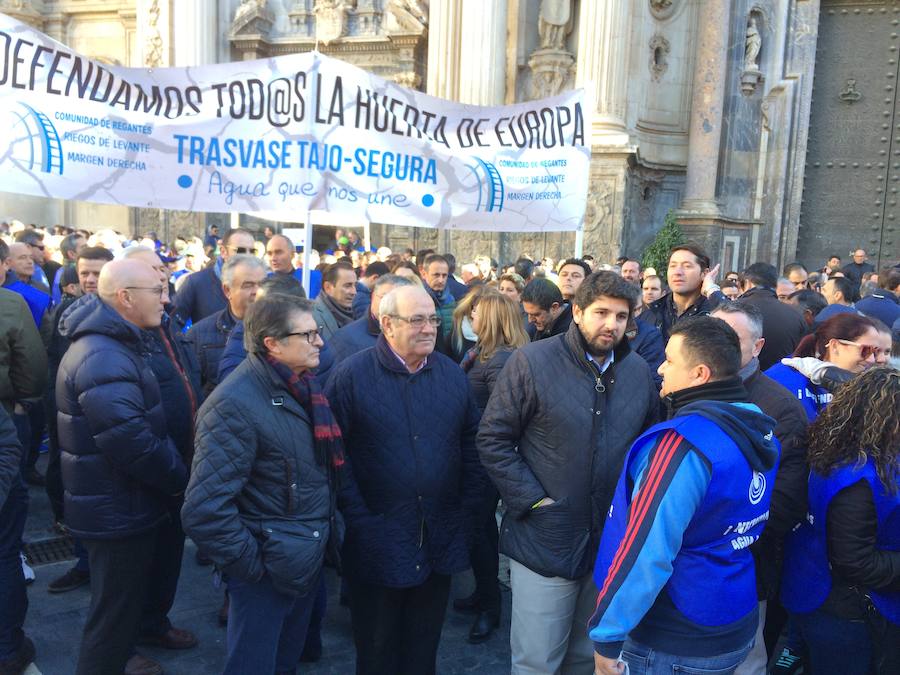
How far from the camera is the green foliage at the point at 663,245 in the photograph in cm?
1186

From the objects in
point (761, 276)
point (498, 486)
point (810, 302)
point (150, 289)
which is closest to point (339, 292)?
point (150, 289)

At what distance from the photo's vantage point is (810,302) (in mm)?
6457

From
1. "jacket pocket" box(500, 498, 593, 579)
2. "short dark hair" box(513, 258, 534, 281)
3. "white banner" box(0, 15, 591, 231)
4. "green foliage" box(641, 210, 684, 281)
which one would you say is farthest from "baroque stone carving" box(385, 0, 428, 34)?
"jacket pocket" box(500, 498, 593, 579)

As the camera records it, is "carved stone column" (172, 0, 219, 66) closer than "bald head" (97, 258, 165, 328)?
No

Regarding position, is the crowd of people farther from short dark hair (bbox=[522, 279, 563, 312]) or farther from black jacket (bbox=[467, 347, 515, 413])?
short dark hair (bbox=[522, 279, 563, 312])

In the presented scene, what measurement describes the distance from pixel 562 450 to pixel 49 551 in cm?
352

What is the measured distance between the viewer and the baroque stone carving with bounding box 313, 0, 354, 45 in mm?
14773

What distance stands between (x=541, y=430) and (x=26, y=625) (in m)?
2.84

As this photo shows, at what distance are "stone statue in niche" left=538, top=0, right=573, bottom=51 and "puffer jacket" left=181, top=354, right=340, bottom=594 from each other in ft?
37.9

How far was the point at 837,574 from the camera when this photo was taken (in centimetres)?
260

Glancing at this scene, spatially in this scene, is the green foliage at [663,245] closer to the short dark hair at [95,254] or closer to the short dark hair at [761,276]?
the short dark hair at [761,276]

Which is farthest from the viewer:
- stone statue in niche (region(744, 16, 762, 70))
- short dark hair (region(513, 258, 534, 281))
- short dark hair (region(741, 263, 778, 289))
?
stone statue in niche (region(744, 16, 762, 70))

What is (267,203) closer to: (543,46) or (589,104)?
(589,104)

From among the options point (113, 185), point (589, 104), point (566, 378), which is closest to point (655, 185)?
point (589, 104)
